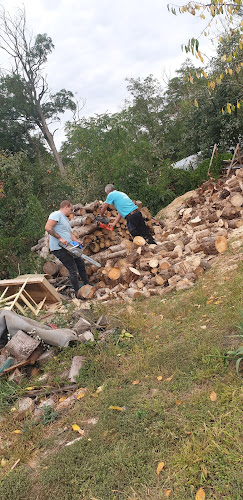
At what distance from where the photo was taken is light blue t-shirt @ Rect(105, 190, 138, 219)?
7.11 m

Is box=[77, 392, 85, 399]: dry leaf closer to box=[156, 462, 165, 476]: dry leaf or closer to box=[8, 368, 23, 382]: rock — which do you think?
Answer: box=[8, 368, 23, 382]: rock

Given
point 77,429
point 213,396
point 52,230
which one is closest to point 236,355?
point 213,396

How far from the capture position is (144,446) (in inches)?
98.8

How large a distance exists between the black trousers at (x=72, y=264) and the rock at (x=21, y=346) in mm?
2340

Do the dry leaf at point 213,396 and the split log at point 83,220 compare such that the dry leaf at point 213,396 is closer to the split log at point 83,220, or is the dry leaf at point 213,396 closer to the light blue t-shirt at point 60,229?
the light blue t-shirt at point 60,229

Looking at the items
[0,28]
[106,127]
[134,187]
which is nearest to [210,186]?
[134,187]

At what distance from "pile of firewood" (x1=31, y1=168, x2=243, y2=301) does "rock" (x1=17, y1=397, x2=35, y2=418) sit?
2.45 meters

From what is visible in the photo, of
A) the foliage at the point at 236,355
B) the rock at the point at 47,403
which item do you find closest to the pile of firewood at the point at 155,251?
the foliage at the point at 236,355

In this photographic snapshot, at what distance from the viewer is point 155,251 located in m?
6.81

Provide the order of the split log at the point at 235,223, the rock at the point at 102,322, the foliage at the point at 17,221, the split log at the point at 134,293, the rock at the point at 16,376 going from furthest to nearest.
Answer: the foliage at the point at 17,221
the split log at the point at 235,223
the split log at the point at 134,293
the rock at the point at 102,322
the rock at the point at 16,376

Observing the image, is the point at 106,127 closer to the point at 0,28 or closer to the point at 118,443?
the point at 118,443

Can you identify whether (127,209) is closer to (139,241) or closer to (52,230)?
(139,241)

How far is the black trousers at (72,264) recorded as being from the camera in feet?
20.1

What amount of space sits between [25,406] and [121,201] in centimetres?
454
